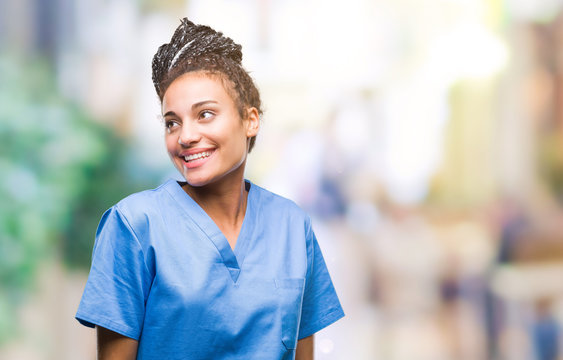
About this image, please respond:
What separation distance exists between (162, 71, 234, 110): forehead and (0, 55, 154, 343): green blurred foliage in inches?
67.6

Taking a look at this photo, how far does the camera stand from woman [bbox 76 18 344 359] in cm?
78

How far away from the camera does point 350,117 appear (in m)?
2.54

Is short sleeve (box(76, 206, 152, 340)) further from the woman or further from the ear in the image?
the ear

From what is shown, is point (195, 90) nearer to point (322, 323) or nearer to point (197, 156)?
point (197, 156)

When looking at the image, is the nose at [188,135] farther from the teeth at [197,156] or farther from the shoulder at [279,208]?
the shoulder at [279,208]

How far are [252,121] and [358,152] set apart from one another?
5.52 feet

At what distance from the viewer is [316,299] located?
0.96m

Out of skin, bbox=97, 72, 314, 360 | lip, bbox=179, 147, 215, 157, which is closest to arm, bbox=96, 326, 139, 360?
skin, bbox=97, 72, 314, 360

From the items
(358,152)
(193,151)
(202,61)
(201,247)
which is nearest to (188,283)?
(201,247)

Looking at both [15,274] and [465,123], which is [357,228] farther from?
[15,274]

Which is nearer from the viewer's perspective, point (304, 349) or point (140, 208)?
point (140, 208)

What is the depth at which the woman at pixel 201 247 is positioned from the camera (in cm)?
78

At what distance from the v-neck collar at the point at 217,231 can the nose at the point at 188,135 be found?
8 cm

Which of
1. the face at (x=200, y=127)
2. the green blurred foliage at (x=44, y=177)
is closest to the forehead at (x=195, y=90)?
the face at (x=200, y=127)
